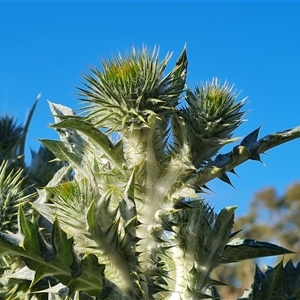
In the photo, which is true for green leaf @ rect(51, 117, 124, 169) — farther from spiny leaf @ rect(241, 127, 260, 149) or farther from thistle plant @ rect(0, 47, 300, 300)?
spiny leaf @ rect(241, 127, 260, 149)

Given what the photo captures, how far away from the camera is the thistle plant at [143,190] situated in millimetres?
2285

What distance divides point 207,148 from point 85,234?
74 cm

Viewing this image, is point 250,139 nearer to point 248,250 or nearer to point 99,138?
point 248,250

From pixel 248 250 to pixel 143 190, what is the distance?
0.57m

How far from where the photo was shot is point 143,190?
2586mm

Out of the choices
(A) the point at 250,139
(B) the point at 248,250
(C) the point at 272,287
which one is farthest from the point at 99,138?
(C) the point at 272,287

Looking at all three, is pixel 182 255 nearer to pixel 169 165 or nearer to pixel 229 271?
pixel 169 165

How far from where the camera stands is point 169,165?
2.59 metres

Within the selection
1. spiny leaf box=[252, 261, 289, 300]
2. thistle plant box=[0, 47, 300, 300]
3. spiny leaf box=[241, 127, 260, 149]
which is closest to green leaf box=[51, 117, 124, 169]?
thistle plant box=[0, 47, 300, 300]

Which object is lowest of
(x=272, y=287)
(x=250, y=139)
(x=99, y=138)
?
(x=272, y=287)

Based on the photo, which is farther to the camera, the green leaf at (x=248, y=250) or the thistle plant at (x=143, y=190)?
the green leaf at (x=248, y=250)

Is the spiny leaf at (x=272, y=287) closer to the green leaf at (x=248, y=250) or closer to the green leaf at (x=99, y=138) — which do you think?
the green leaf at (x=248, y=250)

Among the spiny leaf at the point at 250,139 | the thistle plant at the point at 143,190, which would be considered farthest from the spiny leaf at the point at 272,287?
the spiny leaf at the point at 250,139

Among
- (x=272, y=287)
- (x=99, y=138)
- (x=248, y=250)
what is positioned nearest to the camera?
(x=99, y=138)
